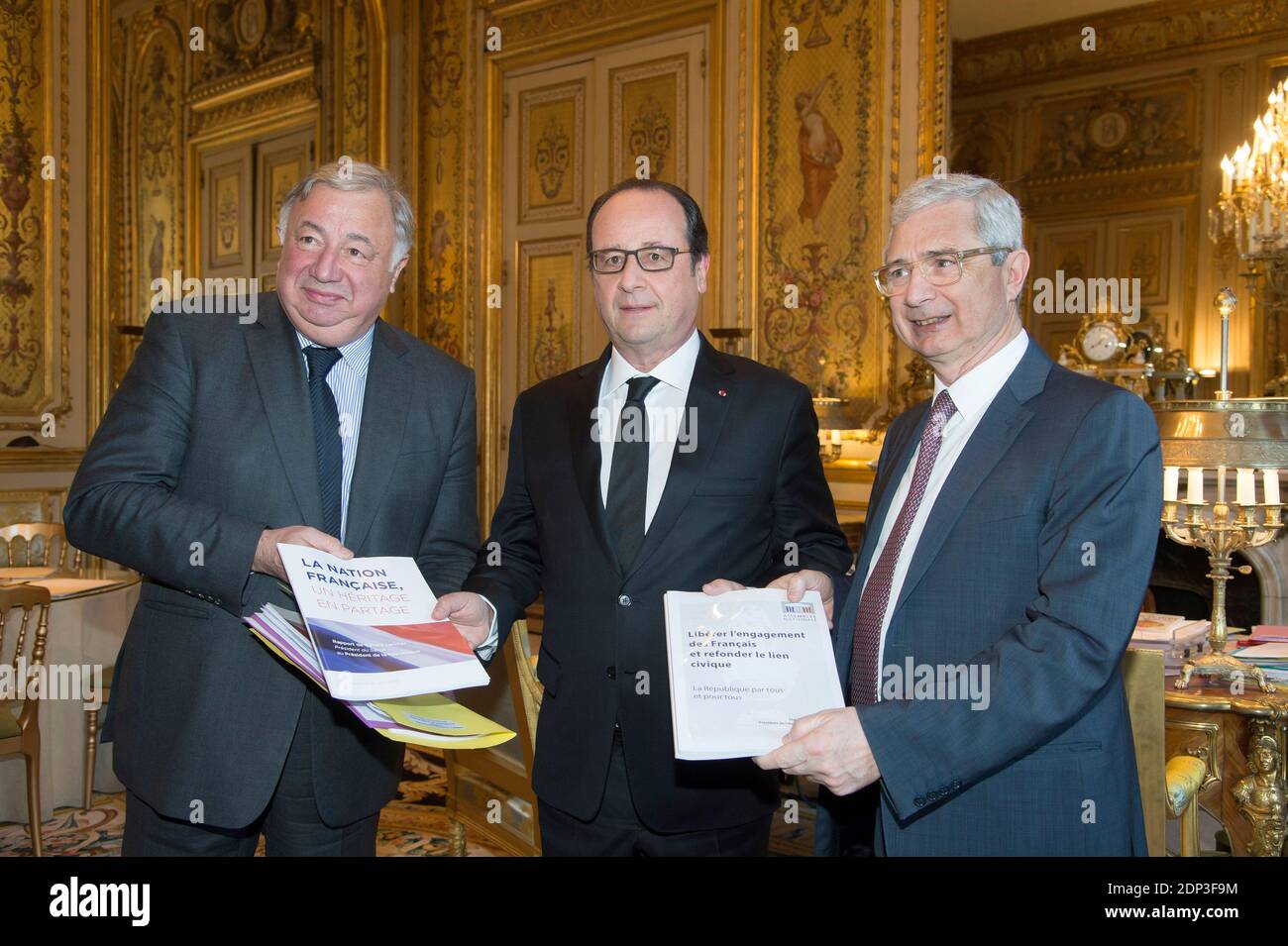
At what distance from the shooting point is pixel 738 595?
168 cm

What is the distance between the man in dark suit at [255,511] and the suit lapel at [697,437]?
431 mm

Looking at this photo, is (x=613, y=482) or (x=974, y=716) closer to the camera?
(x=974, y=716)

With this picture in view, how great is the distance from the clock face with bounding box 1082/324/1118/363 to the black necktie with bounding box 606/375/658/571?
5863mm

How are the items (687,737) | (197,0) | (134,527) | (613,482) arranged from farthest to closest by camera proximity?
(197,0) < (613,482) < (134,527) < (687,737)

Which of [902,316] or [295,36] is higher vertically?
[295,36]

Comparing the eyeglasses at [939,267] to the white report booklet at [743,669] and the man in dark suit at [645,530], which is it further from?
the white report booklet at [743,669]

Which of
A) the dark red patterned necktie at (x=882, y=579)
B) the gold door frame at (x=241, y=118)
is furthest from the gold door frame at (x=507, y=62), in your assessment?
the dark red patterned necktie at (x=882, y=579)

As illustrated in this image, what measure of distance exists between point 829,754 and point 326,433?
1.00 m

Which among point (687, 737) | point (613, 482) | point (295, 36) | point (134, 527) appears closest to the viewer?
point (687, 737)

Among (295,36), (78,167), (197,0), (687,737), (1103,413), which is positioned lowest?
(687,737)

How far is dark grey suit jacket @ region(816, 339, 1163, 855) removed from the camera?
4.80 ft

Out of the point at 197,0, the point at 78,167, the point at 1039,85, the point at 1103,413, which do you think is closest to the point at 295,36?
the point at 197,0
